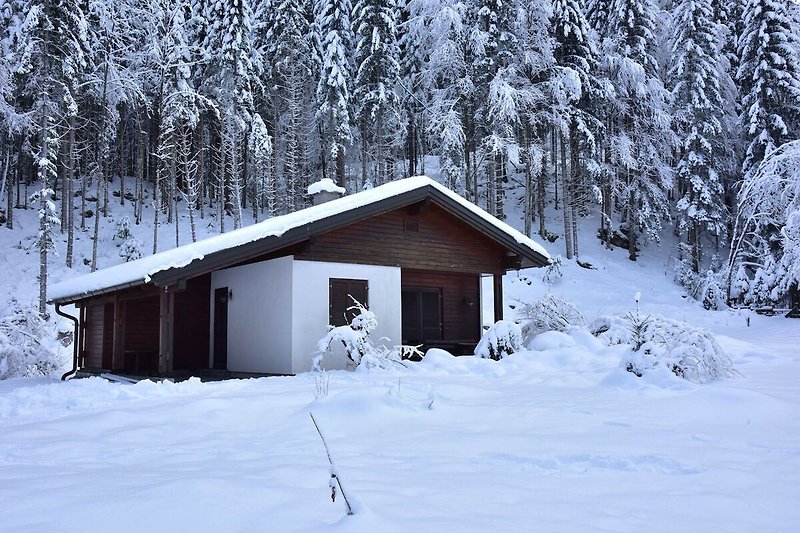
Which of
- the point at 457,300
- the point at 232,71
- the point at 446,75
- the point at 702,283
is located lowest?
the point at 457,300

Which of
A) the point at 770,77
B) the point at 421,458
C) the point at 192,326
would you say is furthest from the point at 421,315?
the point at 770,77

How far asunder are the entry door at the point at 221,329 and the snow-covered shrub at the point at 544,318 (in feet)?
22.5

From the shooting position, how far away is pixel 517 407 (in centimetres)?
666

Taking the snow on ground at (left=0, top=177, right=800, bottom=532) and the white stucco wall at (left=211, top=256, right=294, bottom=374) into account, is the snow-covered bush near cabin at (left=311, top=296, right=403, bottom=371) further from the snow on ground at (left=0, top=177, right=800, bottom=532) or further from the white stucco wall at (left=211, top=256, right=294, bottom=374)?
the snow on ground at (left=0, top=177, right=800, bottom=532)

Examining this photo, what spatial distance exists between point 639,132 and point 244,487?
3085cm

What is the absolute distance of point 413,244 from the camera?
14.5 m

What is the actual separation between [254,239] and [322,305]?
2.33m

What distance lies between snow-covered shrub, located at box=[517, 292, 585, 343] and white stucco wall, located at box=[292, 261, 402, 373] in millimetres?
2867

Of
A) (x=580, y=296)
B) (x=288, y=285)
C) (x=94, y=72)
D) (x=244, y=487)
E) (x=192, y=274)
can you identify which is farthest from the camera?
(x=94, y=72)

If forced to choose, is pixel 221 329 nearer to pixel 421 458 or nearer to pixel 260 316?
pixel 260 316

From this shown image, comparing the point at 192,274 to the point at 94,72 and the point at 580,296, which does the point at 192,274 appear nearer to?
the point at 580,296

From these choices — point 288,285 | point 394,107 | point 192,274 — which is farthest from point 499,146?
point 192,274

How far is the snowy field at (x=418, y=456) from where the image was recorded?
317 cm

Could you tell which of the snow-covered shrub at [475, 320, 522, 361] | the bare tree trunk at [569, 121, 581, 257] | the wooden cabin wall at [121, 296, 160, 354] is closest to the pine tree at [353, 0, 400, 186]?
the bare tree trunk at [569, 121, 581, 257]
